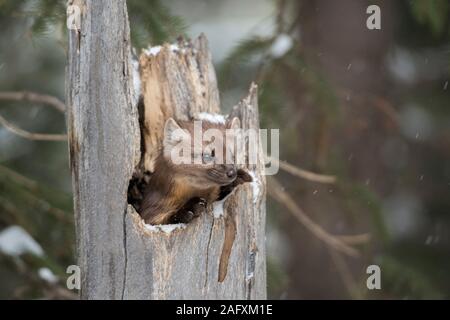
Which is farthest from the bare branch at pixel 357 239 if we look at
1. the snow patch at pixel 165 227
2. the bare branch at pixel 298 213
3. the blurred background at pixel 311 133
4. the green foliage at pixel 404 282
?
the snow patch at pixel 165 227

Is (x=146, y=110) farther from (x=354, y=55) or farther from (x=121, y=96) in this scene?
(x=354, y=55)

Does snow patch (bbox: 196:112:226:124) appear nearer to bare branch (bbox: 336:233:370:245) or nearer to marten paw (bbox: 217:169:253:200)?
marten paw (bbox: 217:169:253:200)

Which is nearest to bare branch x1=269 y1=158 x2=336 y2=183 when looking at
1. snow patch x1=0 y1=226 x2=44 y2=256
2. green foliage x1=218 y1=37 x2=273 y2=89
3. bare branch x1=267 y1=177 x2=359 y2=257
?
bare branch x1=267 y1=177 x2=359 y2=257

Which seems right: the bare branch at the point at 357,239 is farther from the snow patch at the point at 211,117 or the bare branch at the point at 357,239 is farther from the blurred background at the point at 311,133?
the snow patch at the point at 211,117

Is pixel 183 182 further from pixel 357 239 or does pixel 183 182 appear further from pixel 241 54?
pixel 357 239

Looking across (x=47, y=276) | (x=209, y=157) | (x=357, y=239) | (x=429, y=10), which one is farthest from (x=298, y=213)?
(x=209, y=157)
